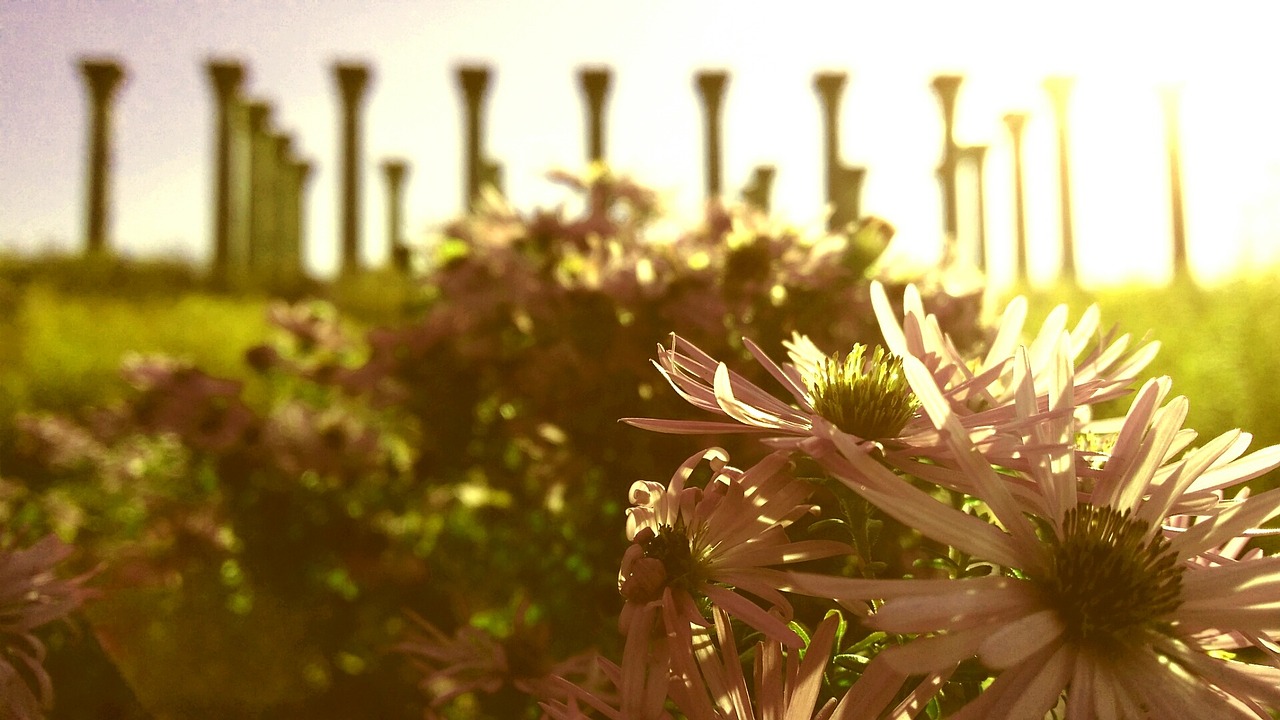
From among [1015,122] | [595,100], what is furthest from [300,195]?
[1015,122]

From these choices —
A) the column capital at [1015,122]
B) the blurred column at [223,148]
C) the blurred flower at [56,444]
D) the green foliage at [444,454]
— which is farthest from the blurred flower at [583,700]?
the column capital at [1015,122]

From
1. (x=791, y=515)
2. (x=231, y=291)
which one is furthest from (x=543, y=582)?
(x=231, y=291)

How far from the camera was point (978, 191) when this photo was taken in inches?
642

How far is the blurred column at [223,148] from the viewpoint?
15.1 metres

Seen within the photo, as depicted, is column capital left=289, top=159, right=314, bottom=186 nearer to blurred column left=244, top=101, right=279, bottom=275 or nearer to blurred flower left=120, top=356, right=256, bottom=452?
blurred column left=244, top=101, right=279, bottom=275

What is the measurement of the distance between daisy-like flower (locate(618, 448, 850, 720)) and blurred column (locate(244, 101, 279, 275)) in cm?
1466

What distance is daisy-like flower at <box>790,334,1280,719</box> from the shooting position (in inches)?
24.1

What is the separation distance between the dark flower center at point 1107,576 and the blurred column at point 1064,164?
16.2 m

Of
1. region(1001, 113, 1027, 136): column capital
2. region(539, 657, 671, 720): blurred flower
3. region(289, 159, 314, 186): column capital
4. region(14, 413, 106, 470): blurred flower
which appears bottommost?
region(539, 657, 671, 720): blurred flower

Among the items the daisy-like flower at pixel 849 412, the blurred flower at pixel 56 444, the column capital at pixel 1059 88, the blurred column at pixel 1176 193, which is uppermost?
the column capital at pixel 1059 88

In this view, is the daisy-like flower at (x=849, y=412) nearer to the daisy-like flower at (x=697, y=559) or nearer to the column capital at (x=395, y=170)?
the daisy-like flower at (x=697, y=559)

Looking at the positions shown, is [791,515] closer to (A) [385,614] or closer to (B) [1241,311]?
(A) [385,614]

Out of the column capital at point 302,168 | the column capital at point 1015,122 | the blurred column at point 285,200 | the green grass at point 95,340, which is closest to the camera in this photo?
the green grass at point 95,340

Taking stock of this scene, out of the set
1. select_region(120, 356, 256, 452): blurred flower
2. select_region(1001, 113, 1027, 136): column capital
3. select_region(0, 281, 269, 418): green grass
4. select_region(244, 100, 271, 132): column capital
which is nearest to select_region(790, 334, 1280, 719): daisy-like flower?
select_region(120, 356, 256, 452): blurred flower
